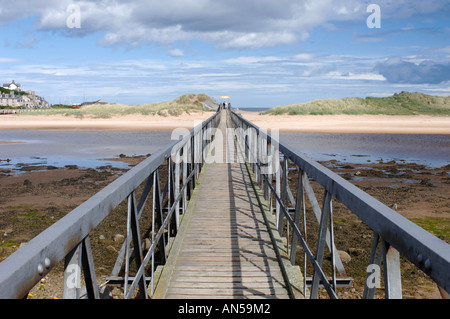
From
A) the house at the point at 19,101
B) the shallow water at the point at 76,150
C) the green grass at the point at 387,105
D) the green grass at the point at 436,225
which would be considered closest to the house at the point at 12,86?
the house at the point at 19,101

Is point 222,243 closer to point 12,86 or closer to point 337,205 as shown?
point 337,205

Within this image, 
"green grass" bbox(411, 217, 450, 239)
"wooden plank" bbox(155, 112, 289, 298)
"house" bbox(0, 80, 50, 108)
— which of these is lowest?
"green grass" bbox(411, 217, 450, 239)

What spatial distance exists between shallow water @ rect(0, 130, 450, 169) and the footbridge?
38.2 ft

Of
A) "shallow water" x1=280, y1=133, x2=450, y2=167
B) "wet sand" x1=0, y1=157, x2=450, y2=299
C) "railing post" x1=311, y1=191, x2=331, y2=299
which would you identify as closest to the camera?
"railing post" x1=311, y1=191, x2=331, y2=299

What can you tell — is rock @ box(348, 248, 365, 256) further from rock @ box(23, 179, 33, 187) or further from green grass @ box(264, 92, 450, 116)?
green grass @ box(264, 92, 450, 116)

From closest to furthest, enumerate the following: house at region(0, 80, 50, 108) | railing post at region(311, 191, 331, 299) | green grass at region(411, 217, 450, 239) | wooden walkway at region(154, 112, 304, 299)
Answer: railing post at region(311, 191, 331, 299) → wooden walkway at region(154, 112, 304, 299) → green grass at region(411, 217, 450, 239) → house at region(0, 80, 50, 108)

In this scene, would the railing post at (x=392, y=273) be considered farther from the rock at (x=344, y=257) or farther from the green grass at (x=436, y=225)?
the green grass at (x=436, y=225)

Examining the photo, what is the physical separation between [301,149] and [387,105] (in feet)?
237

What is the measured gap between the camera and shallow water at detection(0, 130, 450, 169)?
21.0m

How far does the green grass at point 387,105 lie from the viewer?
82.0 meters

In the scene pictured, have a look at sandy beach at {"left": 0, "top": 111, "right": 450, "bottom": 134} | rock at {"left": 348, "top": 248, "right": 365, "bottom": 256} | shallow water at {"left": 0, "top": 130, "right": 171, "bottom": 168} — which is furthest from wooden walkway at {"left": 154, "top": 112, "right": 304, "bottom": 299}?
sandy beach at {"left": 0, "top": 111, "right": 450, "bottom": 134}

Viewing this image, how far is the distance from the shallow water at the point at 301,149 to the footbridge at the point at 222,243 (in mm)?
11653

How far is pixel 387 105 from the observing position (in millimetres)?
90812
